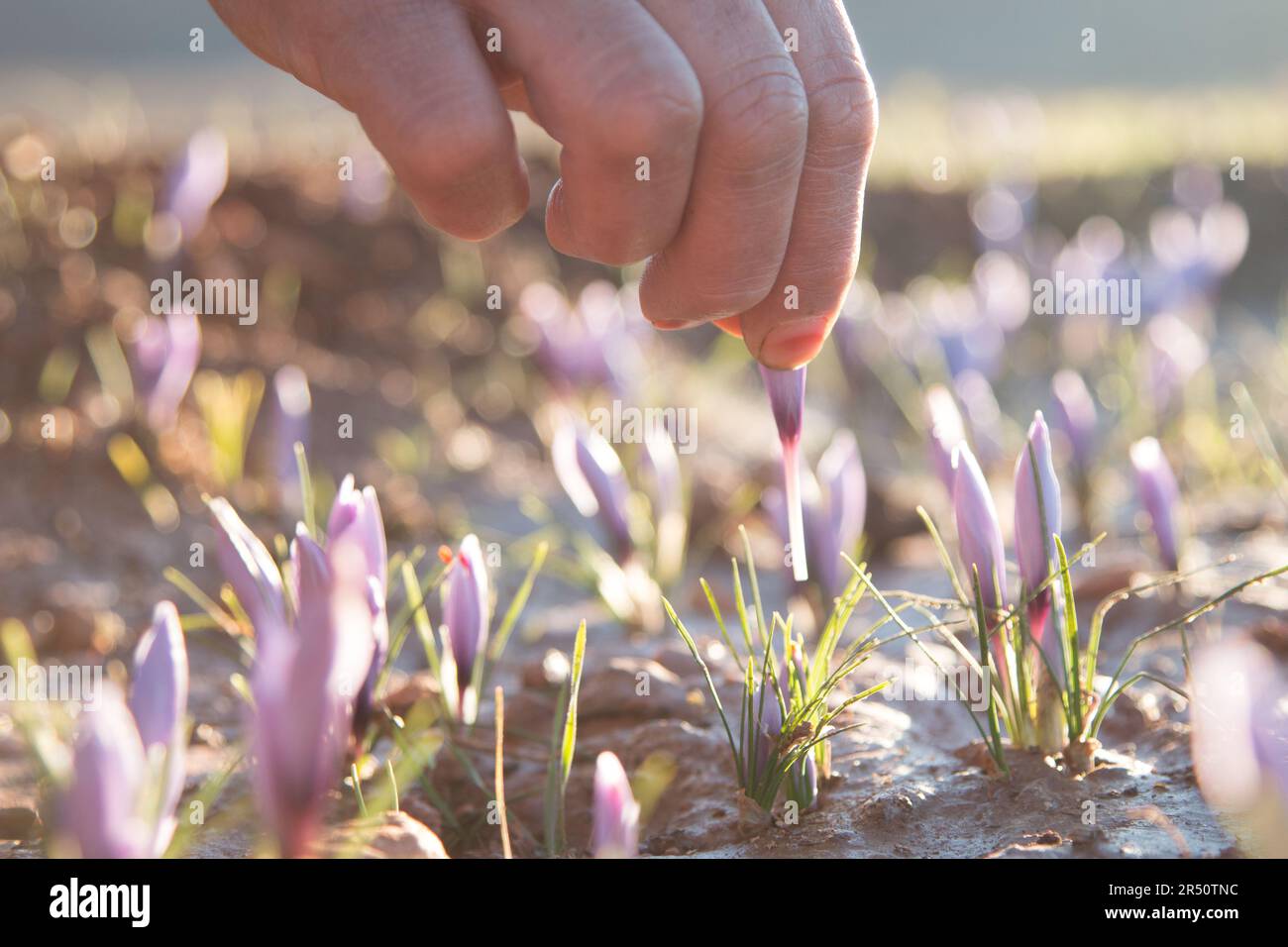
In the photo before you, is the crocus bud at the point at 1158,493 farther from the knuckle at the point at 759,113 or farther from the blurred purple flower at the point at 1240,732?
the knuckle at the point at 759,113

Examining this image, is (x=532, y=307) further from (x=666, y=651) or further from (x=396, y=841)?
(x=396, y=841)

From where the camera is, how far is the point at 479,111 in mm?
987

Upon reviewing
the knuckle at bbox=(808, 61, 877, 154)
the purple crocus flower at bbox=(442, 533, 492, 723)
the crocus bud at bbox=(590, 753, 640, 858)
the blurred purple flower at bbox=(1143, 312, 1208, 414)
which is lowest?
the crocus bud at bbox=(590, 753, 640, 858)

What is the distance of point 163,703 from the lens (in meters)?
0.91

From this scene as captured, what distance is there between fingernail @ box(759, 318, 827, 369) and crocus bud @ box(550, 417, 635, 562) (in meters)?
0.63

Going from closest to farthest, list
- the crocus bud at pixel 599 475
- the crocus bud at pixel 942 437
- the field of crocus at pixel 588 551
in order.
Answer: the field of crocus at pixel 588 551 → the crocus bud at pixel 942 437 → the crocus bud at pixel 599 475

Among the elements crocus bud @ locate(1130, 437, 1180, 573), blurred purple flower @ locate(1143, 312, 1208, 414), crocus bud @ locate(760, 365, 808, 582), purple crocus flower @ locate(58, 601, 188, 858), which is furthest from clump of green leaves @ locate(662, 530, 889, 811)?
blurred purple flower @ locate(1143, 312, 1208, 414)

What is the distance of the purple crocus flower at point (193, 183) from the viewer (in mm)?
2871

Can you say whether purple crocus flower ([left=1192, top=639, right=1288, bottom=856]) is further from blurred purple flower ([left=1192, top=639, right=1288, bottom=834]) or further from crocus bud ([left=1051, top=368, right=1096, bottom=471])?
crocus bud ([left=1051, top=368, right=1096, bottom=471])

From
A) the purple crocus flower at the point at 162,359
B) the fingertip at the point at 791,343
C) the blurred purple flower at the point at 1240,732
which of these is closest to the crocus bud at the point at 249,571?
the fingertip at the point at 791,343

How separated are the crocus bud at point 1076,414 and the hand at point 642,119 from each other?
997mm

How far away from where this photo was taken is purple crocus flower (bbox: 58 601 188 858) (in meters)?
0.77

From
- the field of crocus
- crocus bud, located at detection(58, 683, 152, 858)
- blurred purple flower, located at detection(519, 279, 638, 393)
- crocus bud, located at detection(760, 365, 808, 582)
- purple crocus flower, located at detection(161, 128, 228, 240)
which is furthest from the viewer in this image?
purple crocus flower, located at detection(161, 128, 228, 240)
